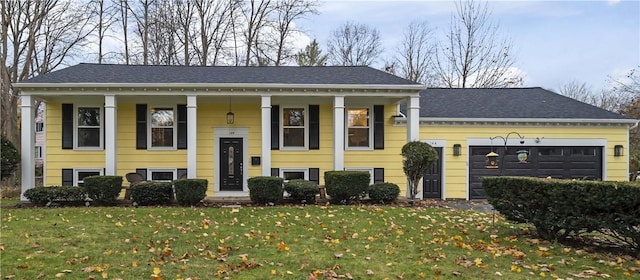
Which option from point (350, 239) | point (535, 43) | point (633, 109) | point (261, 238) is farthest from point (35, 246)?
point (633, 109)

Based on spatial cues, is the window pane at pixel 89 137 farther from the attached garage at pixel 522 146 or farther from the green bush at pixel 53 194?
the attached garage at pixel 522 146

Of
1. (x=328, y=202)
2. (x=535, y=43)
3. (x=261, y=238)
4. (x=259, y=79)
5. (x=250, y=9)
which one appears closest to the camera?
(x=261, y=238)

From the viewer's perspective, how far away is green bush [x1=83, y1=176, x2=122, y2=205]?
11.3 metres

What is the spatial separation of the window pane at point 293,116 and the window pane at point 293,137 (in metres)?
0.20

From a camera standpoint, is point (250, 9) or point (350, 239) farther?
point (250, 9)

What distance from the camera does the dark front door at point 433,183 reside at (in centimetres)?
1488

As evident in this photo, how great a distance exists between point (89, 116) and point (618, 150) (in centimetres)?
1714

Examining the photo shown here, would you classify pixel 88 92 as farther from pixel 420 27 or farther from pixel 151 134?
pixel 420 27

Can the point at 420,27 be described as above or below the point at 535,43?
above

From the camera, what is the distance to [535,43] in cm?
2150

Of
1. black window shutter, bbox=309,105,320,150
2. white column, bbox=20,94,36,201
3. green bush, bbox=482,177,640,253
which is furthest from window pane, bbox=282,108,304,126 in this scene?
green bush, bbox=482,177,640,253

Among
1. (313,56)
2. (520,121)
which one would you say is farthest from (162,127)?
(313,56)

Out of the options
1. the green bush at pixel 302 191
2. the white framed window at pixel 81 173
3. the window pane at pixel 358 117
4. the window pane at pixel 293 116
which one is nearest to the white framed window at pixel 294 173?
the window pane at pixel 293 116

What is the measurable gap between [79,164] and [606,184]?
45.3 feet
